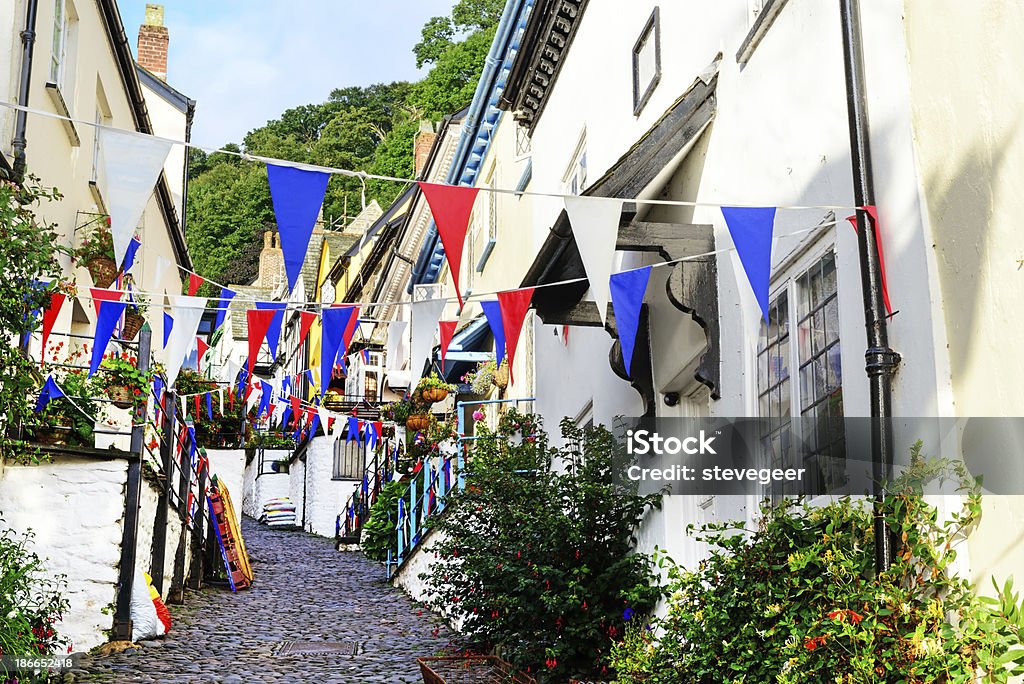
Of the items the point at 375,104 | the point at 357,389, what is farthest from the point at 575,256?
the point at 375,104

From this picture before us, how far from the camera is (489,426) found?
1648 centimetres

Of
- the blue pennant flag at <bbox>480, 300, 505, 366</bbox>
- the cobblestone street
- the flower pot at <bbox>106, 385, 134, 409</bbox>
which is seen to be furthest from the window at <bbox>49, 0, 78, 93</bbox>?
the cobblestone street

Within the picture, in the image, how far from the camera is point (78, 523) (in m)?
11.3

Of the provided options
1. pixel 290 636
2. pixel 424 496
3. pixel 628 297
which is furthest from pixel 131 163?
pixel 424 496

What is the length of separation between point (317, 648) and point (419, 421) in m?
6.97

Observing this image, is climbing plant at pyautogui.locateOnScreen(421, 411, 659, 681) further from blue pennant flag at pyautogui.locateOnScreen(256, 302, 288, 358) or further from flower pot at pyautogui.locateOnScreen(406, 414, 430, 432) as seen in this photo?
flower pot at pyautogui.locateOnScreen(406, 414, 430, 432)

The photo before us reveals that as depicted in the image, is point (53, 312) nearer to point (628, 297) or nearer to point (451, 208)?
point (451, 208)

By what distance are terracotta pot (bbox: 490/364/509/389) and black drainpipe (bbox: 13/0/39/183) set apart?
694 centimetres

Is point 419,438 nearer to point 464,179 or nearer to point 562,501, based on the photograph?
point 464,179

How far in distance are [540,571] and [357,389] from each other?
27030mm

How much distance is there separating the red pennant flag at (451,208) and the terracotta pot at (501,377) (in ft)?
29.5

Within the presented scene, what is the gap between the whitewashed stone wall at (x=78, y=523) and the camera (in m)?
11.0

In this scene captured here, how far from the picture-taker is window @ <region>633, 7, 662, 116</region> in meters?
9.08

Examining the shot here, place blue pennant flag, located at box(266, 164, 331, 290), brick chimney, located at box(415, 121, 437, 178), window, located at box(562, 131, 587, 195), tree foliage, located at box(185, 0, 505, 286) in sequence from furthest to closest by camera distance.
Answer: tree foliage, located at box(185, 0, 505, 286), brick chimney, located at box(415, 121, 437, 178), window, located at box(562, 131, 587, 195), blue pennant flag, located at box(266, 164, 331, 290)
